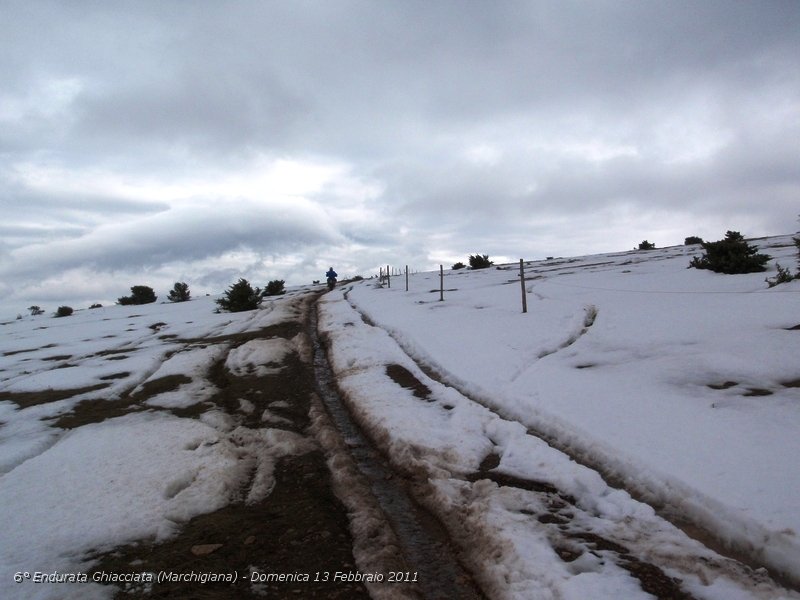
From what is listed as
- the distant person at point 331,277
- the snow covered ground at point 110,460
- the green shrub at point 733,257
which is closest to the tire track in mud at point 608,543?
the snow covered ground at point 110,460

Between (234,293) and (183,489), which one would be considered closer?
(183,489)

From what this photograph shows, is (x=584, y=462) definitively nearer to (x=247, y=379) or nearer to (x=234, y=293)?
(x=247, y=379)

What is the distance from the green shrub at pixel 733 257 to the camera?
1867 centimetres

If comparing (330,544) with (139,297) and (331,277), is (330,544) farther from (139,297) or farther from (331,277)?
(139,297)

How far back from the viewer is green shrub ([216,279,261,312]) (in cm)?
2873

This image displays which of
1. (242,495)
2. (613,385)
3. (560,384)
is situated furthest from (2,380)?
(613,385)

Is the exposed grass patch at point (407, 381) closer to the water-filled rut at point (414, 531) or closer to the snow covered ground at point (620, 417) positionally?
the snow covered ground at point (620, 417)

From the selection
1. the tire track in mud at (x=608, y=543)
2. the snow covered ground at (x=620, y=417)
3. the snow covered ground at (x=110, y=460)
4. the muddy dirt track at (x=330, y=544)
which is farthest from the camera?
the snow covered ground at (x=110, y=460)

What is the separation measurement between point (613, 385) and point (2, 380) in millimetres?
16740

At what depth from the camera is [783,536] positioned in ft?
12.7

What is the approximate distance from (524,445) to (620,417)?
1605 millimetres

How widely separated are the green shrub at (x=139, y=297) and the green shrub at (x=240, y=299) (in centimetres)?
1914

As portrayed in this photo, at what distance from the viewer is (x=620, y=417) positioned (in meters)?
6.80

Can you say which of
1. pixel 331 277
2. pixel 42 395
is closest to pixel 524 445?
pixel 42 395
